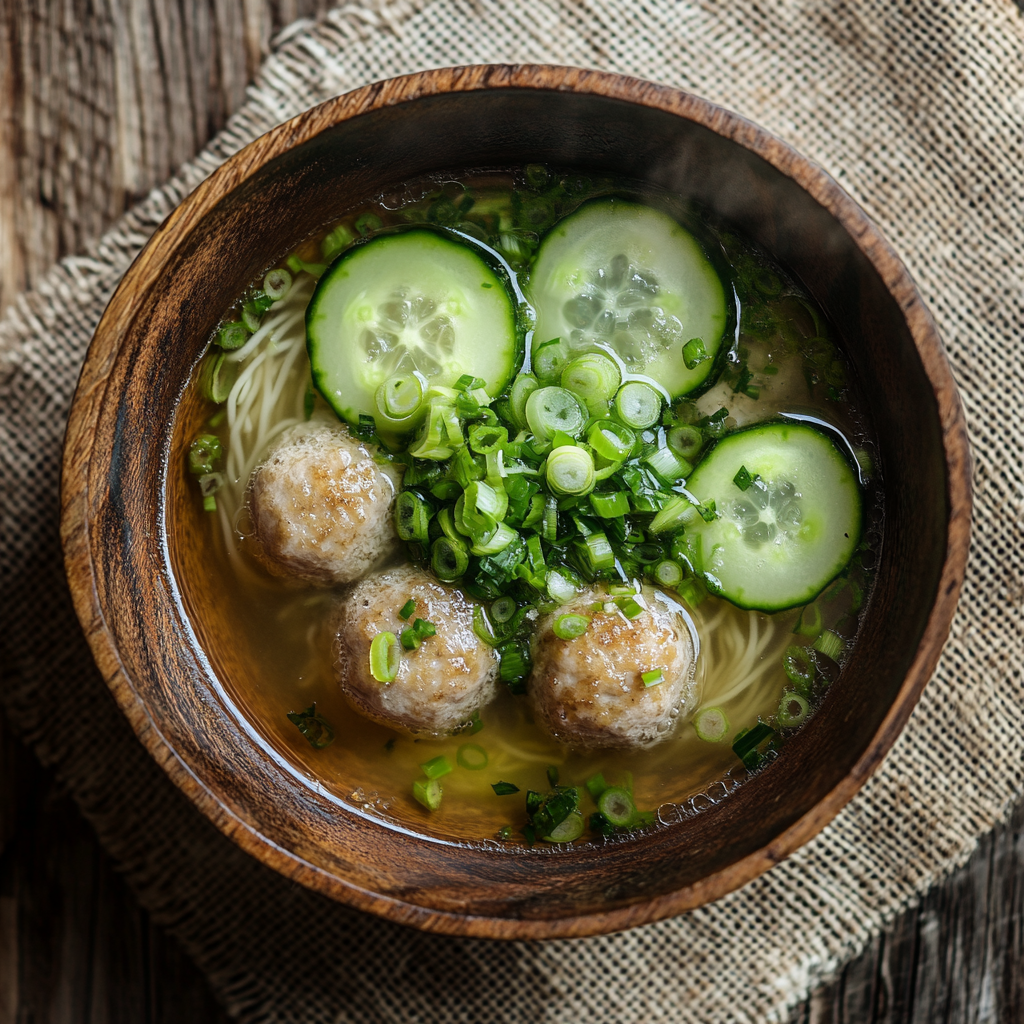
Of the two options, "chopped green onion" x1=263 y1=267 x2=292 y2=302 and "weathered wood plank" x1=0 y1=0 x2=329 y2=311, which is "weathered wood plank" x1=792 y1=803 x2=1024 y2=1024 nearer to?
"chopped green onion" x1=263 y1=267 x2=292 y2=302

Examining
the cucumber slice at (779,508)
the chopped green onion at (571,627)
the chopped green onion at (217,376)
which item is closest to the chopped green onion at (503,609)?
the chopped green onion at (571,627)

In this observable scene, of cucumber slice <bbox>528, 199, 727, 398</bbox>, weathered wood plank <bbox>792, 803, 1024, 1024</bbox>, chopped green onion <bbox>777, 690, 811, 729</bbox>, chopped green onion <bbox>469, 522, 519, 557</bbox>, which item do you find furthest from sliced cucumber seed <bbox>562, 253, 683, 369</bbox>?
weathered wood plank <bbox>792, 803, 1024, 1024</bbox>

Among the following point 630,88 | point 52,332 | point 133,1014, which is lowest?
point 133,1014

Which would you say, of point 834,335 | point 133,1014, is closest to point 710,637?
point 834,335

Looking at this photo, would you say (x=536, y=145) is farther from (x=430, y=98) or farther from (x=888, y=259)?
(x=888, y=259)

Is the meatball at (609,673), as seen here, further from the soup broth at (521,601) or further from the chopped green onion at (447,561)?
the chopped green onion at (447,561)

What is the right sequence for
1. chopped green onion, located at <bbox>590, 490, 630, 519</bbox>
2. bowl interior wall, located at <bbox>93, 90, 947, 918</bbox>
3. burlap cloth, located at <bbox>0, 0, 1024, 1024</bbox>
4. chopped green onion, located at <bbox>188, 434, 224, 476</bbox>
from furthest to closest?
burlap cloth, located at <bbox>0, 0, 1024, 1024</bbox>
chopped green onion, located at <bbox>188, 434, 224, 476</bbox>
chopped green onion, located at <bbox>590, 490, 630, 519</bbox>
bowl interior wall, located at <bbox>93, 90, 947, 918</bbox>
